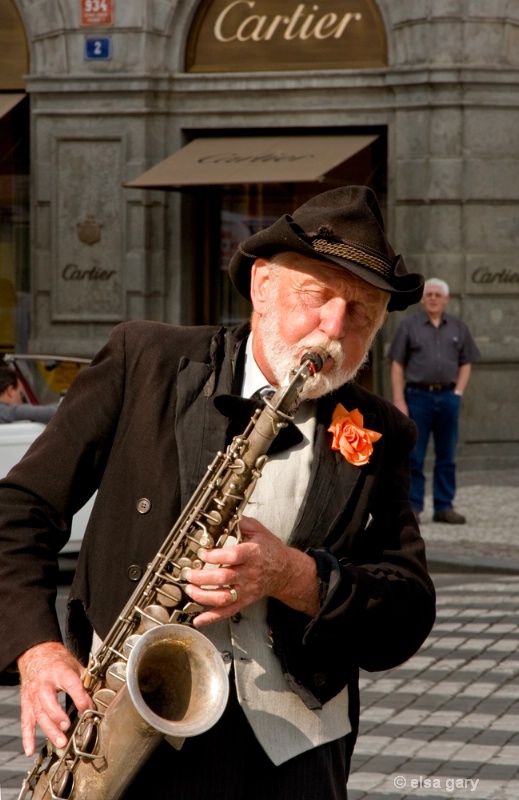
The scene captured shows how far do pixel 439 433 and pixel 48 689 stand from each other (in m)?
9.79

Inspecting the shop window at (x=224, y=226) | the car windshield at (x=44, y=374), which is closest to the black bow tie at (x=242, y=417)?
the car windshield at (x=44, y=374)

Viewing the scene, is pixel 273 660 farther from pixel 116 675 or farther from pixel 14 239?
pixel 14 239

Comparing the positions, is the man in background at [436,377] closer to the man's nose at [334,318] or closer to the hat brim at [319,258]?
the hat brim at [319,258]

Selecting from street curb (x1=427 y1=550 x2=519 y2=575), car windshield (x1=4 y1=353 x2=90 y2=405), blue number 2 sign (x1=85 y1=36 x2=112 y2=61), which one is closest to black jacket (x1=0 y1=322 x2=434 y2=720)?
street curb (x1=427 y1=550 x2=519 y2=575)

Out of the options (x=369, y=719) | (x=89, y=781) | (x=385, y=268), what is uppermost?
(x=385, y=268)

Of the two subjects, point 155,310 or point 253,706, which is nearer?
point 253,706

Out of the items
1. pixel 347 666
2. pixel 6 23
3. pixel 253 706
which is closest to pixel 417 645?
pixel 347 666

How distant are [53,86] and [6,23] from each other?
1.06 m

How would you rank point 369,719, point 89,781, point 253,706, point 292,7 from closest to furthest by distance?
point 89,781, point 253,706, point 369,719, point 292,7

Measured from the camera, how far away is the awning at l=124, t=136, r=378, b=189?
1498cm

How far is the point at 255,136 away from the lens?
16141 millimetres

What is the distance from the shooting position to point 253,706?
9.15 ft

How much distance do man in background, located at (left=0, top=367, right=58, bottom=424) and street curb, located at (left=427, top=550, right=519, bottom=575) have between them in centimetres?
268

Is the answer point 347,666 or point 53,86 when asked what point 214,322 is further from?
point 347,666
